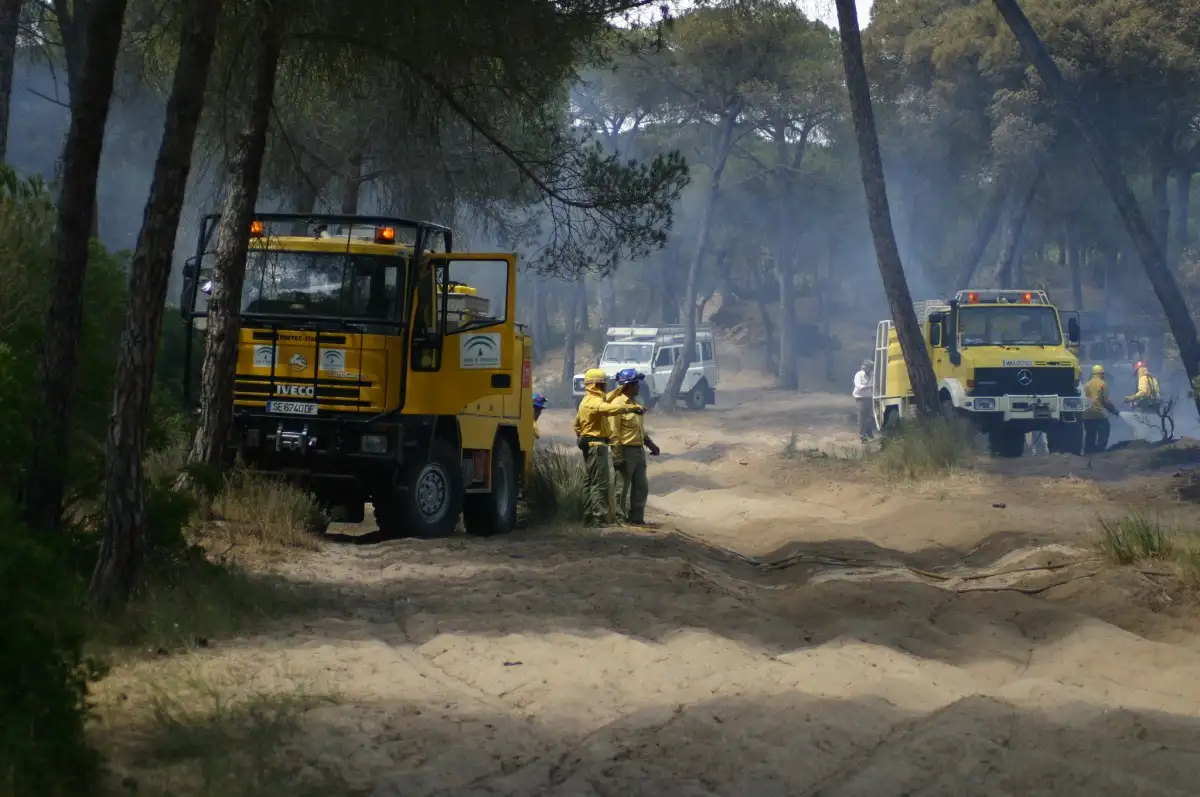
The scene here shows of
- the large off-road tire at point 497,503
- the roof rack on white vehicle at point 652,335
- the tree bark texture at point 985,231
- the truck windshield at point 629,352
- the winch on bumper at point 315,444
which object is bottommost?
the large off-road tire at point 497,503

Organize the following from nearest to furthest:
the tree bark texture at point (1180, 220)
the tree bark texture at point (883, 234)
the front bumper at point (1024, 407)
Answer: the tree bark texture at point (883, 234)
the front bumper at point (1024, 407)
the tree bark texture at point (1180, 220)

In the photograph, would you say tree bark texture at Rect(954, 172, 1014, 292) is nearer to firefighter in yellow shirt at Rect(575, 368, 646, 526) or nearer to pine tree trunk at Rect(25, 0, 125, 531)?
firefighter in yellow shirt at Rect(575, 368, 646, 526)

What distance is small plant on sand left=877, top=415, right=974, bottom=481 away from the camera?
72.0 ft

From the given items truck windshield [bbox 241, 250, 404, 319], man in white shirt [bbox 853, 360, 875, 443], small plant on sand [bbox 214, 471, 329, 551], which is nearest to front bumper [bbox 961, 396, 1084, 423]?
man in white shirt [bbox 853, 360, 875, 443]

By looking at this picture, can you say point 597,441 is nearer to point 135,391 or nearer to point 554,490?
point 554,490

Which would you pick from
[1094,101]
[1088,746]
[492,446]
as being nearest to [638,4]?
[492,446]

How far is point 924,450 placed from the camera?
2211 cm

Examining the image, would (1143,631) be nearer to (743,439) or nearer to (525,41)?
(525,41)

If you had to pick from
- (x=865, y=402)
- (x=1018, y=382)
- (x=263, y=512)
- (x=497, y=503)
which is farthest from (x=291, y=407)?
(x=865, y=402)

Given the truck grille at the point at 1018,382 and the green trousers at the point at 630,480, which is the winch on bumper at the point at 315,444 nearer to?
the green trousers at the point at 630,480

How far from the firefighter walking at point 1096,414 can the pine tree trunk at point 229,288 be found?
17.6 meters

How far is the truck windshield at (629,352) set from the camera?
147 feet

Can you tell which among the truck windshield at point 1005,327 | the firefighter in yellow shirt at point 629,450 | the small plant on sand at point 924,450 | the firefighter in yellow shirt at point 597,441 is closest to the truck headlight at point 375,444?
the firefighter in yellow shirt at point 597,441

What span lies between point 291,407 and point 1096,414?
17551 mm
